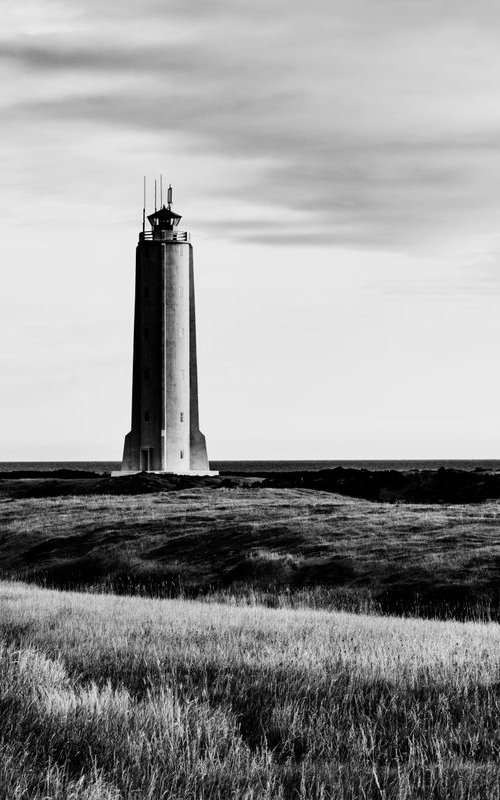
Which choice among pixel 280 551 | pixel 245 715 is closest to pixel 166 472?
pixel 280 551

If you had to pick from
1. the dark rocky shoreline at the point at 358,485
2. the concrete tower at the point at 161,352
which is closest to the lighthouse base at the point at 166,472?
the concrete tower at the point at 161,352

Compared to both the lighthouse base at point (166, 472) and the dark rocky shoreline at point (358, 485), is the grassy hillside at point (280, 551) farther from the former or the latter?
the lighthouse base at point (166, 472)

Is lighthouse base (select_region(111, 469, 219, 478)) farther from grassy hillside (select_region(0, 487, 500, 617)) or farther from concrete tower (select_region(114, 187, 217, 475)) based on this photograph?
grassy hillside (select_region(0, 487, 500, 617))

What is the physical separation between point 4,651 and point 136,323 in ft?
179

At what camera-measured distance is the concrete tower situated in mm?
62188

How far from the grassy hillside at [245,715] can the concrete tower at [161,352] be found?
5106 centimetres

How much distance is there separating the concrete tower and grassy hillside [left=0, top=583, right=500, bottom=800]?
51.1 m

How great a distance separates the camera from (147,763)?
5.62 metres

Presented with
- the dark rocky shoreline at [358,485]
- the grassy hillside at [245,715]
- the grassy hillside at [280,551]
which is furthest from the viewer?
the dark rocky shoreline at [358,485]

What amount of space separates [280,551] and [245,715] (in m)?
18.4

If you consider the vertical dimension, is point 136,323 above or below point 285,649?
above

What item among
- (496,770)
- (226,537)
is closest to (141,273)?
(226,537)

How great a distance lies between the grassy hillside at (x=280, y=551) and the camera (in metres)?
20.6

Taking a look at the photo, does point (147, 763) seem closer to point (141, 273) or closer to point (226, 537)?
point (226, 537)
